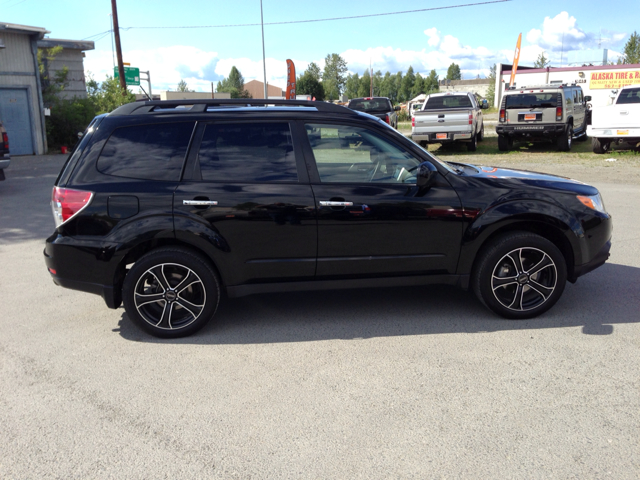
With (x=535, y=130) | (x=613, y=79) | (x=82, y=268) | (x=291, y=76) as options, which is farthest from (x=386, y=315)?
(x=613, y=79)

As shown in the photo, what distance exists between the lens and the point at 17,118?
21.5 metres

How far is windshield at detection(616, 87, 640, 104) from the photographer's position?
52.1 ft

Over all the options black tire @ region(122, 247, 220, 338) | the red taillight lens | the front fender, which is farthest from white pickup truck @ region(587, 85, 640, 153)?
black tire @ region(122, 247, 220, 338)

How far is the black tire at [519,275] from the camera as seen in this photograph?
4.53m

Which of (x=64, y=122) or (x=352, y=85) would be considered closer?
(x=64, y=122)

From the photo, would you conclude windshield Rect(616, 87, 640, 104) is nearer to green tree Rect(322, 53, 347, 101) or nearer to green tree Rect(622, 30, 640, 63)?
green tree Rect(622, 30, 640, 63)

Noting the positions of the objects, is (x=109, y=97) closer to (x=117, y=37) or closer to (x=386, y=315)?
→ (x=117, y=37)

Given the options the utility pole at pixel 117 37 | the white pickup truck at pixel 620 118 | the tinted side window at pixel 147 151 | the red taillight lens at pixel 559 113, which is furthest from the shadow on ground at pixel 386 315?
the utility pole at pixel 117 37

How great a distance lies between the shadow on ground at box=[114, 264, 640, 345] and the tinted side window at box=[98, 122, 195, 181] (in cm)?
131

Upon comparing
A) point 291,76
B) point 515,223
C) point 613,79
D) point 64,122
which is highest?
point 613,79

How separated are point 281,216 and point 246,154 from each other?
563 millimetres

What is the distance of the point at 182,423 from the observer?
3223mm

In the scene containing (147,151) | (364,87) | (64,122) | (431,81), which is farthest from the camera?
(364,87)

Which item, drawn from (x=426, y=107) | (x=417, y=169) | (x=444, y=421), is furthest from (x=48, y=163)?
(x=444, y=421)
